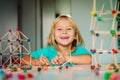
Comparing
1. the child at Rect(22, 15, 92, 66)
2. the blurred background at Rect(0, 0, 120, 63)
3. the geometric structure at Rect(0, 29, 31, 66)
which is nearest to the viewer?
the geometric structure at Rect(0, 29, 31, 66)

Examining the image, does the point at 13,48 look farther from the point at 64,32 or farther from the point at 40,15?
the point at 40,15

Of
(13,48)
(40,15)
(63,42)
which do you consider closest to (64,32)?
(63,42)

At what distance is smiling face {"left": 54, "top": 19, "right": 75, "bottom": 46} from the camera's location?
931 mm

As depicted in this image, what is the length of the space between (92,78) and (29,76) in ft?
0.39

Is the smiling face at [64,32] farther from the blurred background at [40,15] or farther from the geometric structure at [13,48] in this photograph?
the blurred background at [40,15]

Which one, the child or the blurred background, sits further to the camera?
the blurred background

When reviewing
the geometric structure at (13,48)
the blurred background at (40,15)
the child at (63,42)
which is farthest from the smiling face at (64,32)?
the blurred background at (40,15)

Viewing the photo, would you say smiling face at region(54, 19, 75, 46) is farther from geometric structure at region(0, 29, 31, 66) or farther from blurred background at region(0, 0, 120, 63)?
blurred background at region(0, 0, 120, 63)

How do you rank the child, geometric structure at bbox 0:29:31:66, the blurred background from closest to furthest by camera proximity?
geometric structure at bbox 0:29:31:66, the child, the blurred background

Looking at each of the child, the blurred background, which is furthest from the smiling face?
the blurred background

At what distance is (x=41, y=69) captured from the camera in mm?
580

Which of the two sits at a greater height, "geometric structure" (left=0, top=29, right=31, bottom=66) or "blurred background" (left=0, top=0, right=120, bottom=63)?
"blurred background" (left=0, top=0, right=120, bottom=63)

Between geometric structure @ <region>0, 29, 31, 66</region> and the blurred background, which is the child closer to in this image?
geometric structure @ <region>0, 29, 31, 66</region>

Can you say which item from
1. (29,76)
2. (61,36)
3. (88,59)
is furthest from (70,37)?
(29,76)
